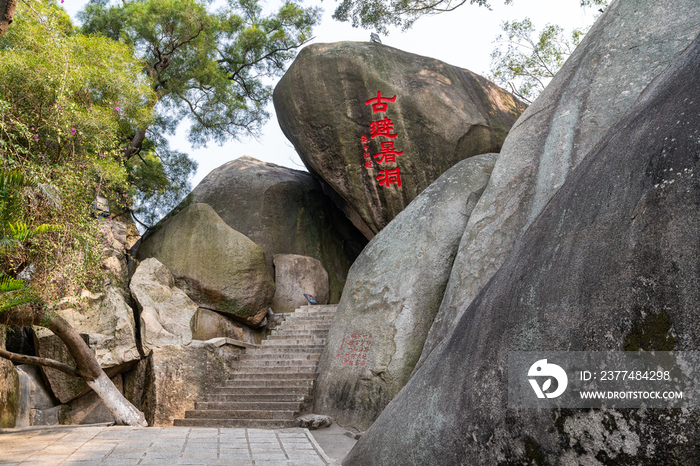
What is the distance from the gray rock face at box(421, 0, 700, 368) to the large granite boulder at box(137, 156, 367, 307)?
8.76m

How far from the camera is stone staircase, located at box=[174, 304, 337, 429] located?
25.0 feet

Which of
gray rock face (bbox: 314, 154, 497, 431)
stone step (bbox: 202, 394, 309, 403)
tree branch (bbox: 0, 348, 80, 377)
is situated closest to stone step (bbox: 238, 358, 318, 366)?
gray rock face (bbox: 314, 154, 497, 431)

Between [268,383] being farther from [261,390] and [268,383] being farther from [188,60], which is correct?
[188,60]

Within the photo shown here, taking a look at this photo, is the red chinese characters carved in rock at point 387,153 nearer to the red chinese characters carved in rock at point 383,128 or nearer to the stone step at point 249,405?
the red chinese characters carved in rock at point 383,128

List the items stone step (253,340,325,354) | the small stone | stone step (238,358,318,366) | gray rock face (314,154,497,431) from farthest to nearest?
stone step (253,340,325,354) → stone step (238,358,318,366) → gray rock face (314,154,497,431) → the small stone

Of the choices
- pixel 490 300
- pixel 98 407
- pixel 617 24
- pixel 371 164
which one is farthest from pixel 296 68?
pixel 490 300

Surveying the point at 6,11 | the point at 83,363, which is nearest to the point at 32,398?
the point at 83,363

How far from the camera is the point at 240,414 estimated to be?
304 inches

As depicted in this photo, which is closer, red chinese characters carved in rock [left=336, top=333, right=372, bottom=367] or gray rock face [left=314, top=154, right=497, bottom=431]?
gray rock face [left=314, top=154, right=497, bottom=431]

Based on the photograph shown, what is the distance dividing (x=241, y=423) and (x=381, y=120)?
7.60 metres

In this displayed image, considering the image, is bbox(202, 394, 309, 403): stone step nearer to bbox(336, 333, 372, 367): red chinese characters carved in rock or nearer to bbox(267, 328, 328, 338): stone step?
bbox(336, 333, 372, 367): red chinese characters carved in rock

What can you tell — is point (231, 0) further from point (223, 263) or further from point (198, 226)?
point (223, 263)

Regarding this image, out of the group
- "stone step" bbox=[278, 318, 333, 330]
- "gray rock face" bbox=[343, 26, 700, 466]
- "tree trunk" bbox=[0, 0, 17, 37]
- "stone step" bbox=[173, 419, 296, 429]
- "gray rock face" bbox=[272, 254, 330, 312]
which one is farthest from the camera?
"gray rock face" bbox=[272, 254, 330, 312]

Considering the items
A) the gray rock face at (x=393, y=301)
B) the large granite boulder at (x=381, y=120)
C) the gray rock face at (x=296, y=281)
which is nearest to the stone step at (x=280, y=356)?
the gray rock face at (x=393, y=301)
